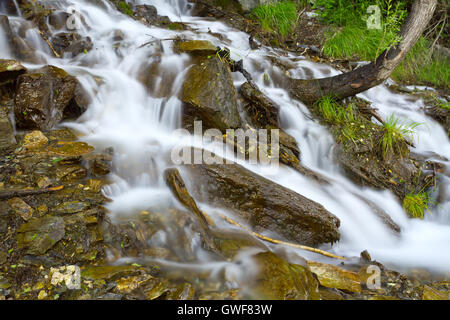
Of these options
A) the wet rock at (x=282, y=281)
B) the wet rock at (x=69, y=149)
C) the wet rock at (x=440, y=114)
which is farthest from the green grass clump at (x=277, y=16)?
the wet rock at (x=282, y=281)

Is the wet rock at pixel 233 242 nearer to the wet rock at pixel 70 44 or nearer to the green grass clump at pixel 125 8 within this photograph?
the wet rock at pixel 70 44

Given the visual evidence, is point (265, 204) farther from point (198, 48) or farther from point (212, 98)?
point (198, 48)

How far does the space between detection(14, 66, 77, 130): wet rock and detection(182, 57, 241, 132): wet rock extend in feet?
4.75

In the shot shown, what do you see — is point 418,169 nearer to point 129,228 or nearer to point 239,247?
point 239,247

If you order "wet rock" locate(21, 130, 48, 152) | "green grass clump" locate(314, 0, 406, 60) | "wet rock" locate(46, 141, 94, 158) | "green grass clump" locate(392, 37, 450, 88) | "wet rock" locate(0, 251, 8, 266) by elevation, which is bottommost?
"wet rock" locate(0, 251, 8, 266)

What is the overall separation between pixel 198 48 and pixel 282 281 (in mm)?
3386

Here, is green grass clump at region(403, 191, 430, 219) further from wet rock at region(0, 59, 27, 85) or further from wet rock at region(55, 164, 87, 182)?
wet rock at region(0, 59, 27, 85)

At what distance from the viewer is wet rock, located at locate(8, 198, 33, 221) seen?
236 centimetres

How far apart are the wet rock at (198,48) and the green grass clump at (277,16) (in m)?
3.04

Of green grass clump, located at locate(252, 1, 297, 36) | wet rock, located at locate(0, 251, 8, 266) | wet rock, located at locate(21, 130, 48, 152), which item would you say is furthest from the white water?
green grass clump, located at locate(252, 1, 297, 36)

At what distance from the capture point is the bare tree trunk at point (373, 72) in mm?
3598

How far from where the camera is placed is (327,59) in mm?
6195

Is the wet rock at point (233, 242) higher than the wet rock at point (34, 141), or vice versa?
the wet rock at point (34, 141)

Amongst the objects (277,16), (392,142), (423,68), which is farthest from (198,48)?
(423,68)
